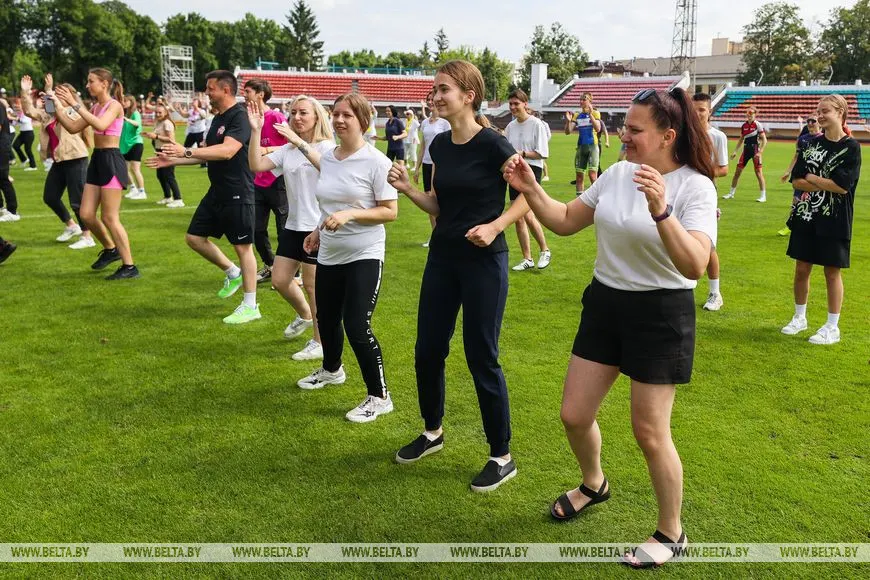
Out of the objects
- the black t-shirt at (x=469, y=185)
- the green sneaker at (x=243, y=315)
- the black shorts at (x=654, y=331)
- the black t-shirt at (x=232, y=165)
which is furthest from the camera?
the green sneaker at (x=243, y=315)

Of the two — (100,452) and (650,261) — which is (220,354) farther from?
(650,261)

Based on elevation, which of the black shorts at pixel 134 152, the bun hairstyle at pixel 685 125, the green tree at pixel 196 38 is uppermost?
the green tree at pixel 196 38

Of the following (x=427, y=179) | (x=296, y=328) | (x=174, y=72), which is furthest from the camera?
(x=174, y=72)

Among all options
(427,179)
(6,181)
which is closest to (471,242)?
(427,179)

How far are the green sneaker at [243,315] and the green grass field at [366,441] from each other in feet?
0.39

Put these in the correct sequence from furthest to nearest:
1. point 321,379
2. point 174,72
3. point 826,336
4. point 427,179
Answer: point 174,72, point 427,179, point 826,336, point 321,379

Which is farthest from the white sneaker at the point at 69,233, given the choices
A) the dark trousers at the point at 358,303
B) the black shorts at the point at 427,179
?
the dark trousers at the point at 358,303

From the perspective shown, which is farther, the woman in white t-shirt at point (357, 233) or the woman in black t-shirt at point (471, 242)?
the woman in white t-shirt at point (357, 233)

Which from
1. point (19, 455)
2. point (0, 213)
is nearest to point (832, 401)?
point (19, 455)

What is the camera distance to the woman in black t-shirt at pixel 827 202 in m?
5.57

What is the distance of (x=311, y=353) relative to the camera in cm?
575

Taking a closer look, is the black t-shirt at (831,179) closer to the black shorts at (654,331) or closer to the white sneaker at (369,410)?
the black shorts at (654,331)

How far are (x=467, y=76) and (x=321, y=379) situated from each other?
8.69 ft

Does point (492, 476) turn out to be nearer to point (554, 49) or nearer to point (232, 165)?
point (232, 165)
